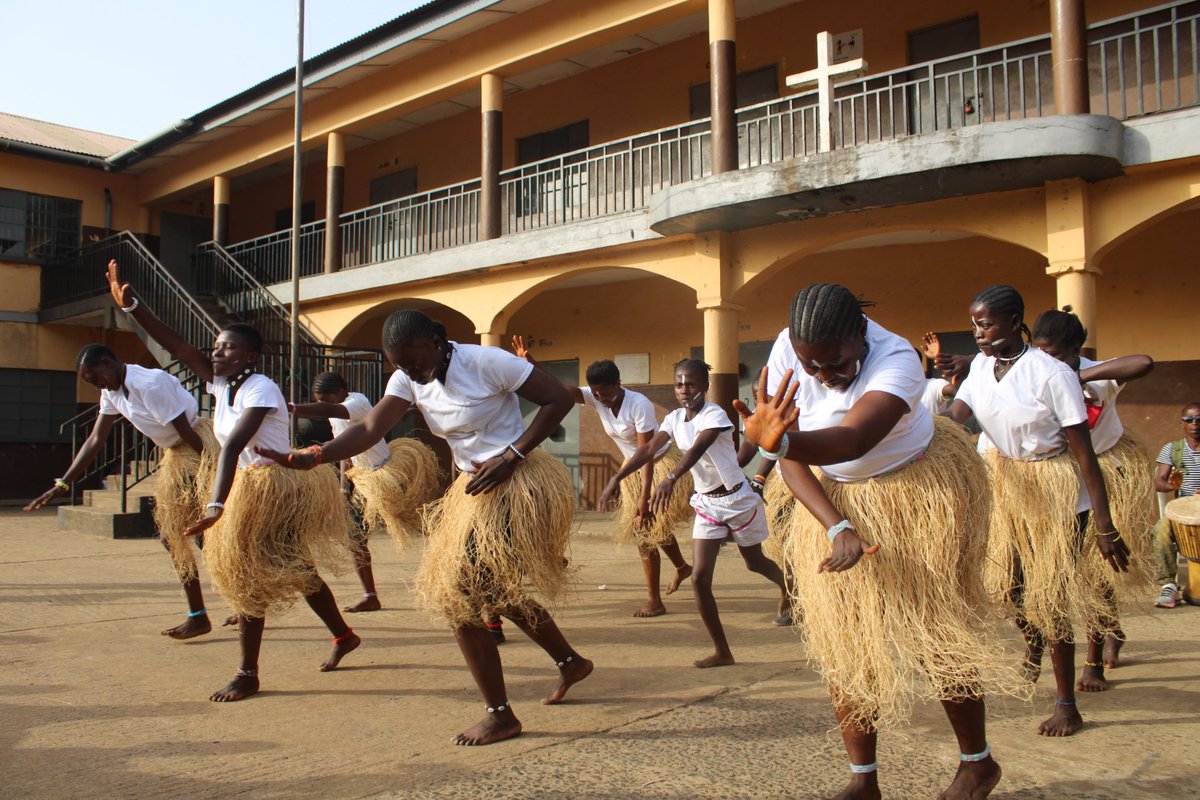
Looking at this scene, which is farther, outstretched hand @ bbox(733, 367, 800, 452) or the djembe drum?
the djembe drum

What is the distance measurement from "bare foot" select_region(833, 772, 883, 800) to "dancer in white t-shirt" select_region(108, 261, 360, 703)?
2.82m

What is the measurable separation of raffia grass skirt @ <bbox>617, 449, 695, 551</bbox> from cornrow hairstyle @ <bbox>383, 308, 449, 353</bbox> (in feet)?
9.05

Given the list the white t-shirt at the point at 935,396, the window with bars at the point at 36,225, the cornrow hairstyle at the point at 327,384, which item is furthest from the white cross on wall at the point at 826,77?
the window with bars at the point at 36,225

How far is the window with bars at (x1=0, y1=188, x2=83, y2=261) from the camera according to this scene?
17875 mm

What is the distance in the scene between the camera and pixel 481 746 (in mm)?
3602

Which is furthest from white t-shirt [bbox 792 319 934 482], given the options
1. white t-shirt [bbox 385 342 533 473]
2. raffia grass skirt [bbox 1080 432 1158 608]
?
raffia grass skirt [bbox 1080 432 1158 608]

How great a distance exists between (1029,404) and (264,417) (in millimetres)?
3503

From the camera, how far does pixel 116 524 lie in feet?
35.8

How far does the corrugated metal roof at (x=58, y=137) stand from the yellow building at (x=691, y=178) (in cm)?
39

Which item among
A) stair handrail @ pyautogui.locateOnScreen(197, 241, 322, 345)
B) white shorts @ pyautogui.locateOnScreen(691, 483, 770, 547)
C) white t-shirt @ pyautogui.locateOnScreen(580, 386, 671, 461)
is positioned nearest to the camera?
white shorts @ pyautogui.locateOnScreen(691, 483, 770, 547)

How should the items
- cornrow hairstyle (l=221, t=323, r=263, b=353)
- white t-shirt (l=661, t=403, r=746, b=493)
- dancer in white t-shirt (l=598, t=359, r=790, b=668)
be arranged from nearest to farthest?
cornrow hairstyle (l=221, t=323, r=263, b=353) < dancer in white t-shirt (l=598, t=359, r=790, b=668) < white t-shirt (l=661, t=403, r=746, b=493)

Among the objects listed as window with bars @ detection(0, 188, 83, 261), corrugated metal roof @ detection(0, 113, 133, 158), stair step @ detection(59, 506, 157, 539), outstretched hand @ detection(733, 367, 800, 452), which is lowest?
stair step @ detection(59, 506, 157, 539)

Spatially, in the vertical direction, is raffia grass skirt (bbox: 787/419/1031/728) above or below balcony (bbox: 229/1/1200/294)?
below

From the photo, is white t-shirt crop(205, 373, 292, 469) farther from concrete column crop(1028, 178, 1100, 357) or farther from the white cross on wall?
concrete column crop(1028, 178, 1100, 357)
